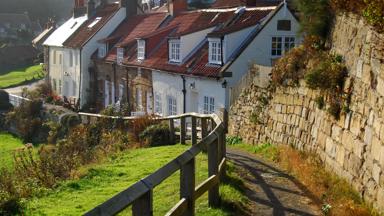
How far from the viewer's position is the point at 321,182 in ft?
35.1

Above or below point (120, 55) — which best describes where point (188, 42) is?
above

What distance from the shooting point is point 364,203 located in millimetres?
9086

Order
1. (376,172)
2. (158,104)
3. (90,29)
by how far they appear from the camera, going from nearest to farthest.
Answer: (376,172) < (158,104) < (90,29)

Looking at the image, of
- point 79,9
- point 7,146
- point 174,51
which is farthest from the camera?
point 79,9

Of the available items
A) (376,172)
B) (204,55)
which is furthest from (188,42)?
(376,172)

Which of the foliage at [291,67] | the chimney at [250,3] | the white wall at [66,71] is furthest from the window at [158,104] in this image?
the foliage at [291,67]

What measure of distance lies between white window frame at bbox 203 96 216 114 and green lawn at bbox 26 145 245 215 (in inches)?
333

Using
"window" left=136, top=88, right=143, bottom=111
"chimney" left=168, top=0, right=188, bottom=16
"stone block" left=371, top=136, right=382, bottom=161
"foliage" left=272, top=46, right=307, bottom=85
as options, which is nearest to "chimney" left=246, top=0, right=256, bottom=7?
"chimney" left=168, top=0, right=188, bottom=16

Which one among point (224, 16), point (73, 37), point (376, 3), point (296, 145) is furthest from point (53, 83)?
point (376, 3)

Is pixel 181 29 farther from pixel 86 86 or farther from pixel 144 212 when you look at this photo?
pixel 144 212

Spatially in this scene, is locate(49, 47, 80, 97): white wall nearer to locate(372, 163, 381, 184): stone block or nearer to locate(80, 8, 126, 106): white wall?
locate(80, 8, 126, 106): white wall

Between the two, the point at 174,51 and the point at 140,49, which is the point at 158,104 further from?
Result: the point at 140,49

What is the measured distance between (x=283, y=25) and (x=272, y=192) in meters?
16.3

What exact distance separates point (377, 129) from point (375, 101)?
1.80 feet
